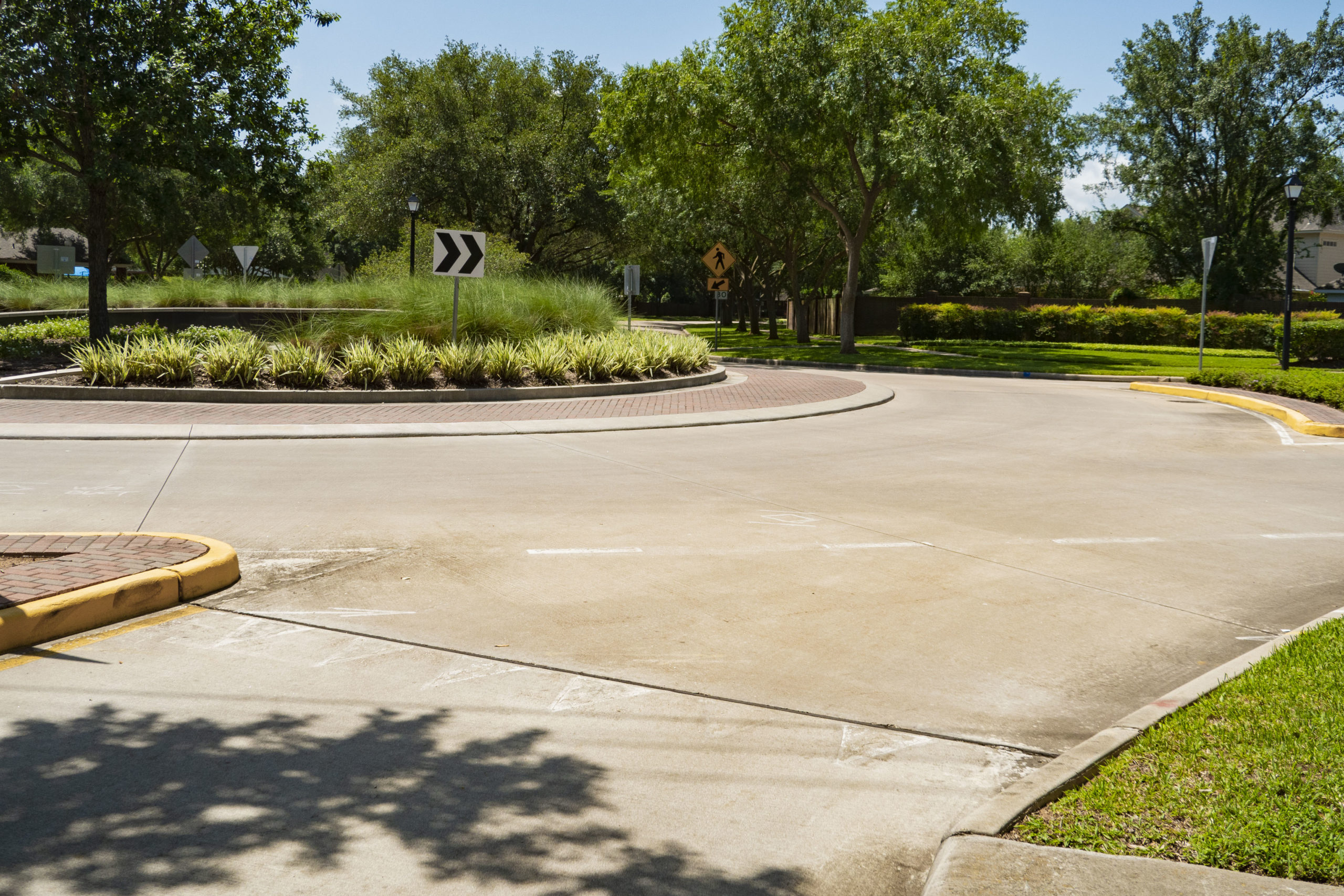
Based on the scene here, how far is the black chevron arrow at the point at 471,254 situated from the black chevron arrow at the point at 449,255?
15 centimetres

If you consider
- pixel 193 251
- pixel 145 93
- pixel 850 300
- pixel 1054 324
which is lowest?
pixel 1054 324

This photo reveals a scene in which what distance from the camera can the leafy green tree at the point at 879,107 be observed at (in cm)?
2894

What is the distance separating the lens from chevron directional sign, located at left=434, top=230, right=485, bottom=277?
17.6 metres

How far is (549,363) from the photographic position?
1883 cm

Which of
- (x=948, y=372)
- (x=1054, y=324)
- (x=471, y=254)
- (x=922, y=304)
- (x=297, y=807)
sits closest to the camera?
(x=297, y=807)

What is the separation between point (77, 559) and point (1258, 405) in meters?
18.2

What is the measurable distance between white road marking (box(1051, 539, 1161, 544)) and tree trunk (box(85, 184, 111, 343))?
18.5 m

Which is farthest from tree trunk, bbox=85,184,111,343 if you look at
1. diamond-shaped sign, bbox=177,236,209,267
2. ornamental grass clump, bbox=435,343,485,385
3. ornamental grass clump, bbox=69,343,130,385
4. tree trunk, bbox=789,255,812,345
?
tree trunk, bbox=789,255,812,345

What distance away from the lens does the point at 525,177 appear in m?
44.4

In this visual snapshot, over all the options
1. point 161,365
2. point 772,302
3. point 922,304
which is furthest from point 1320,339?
point 161,365

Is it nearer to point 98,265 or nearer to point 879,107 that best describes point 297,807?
point 98,265

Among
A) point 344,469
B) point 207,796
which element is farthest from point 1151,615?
point 344,469

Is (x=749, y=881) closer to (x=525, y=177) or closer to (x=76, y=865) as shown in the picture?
(x=76, y=865)

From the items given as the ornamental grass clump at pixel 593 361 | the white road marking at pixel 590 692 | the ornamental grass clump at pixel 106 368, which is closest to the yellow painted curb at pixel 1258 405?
the ornamental grass clump at pixel 593 361
